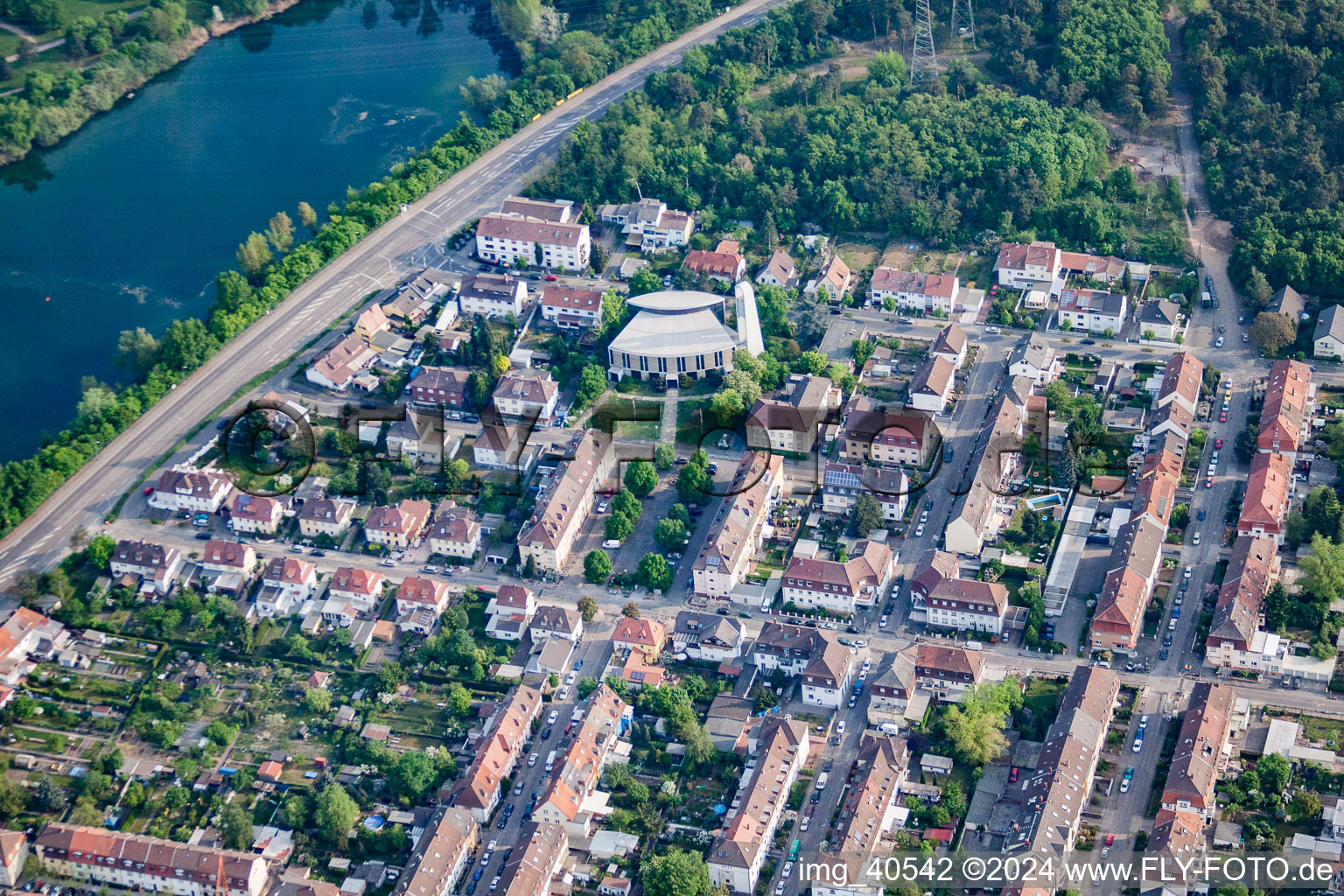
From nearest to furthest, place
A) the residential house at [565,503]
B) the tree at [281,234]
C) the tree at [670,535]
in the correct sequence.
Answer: the residential house at [565,503], the tree at [670,535], the tree at [281,234]

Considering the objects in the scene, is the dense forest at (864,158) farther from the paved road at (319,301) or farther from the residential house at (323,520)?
the residential house at (323,520)

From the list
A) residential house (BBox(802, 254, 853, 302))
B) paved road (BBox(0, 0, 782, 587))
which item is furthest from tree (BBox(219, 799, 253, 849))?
residential house (BBox(802, 254, 853, 302))

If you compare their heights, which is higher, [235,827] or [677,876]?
[677,876]

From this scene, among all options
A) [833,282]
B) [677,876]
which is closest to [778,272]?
[833,282]

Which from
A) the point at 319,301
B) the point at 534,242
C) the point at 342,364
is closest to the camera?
the point at 342,364

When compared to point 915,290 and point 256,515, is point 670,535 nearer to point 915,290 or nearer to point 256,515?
point 256,515

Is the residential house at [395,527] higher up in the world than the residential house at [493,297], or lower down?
lower down

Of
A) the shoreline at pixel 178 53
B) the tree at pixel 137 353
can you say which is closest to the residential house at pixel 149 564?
the tree at pixel 137 353

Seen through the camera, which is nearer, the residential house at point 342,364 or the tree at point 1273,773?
the tree at point 1273,773
